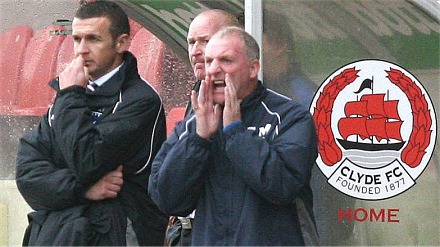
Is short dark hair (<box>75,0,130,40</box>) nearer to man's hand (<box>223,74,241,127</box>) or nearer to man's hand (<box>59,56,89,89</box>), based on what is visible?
man's hand (<box>59,56,89,89</box>)

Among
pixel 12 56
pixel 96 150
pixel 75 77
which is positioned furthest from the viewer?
pixel 12 56

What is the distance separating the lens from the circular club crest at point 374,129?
4.29 meters

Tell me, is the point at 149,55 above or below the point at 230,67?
below

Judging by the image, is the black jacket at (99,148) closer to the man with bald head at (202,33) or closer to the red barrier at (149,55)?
the man with bald head at (202,33)

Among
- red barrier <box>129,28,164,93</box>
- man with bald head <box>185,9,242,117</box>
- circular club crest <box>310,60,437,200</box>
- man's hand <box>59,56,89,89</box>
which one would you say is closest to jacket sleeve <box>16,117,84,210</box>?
man's hand <box>59,56,89,89</box>

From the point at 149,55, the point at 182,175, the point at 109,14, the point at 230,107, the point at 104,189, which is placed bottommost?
the point at 104,189

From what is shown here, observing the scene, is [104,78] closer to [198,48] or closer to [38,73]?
[198,48]

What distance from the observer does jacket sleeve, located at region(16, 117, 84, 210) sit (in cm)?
383

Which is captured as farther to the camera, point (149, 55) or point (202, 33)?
point (149, 55)

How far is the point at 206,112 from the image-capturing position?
348 cm

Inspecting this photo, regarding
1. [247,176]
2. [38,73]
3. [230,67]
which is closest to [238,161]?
[247,176]

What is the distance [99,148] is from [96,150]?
0.01m

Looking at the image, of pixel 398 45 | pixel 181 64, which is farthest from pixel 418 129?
pixel 181 64

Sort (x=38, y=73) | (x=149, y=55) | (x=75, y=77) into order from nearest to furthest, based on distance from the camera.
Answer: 1. (x=75, y=77)
2. (x=149, y=55)
3. (x=38, y=73)
